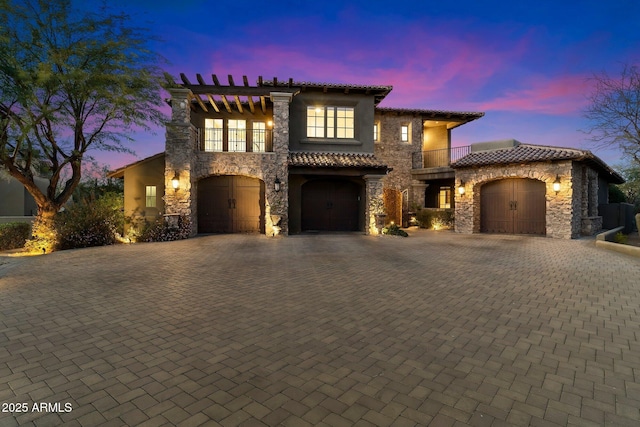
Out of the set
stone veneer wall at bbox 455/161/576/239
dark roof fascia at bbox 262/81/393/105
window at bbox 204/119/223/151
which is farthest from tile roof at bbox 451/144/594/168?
window at bbox 204/119/223/151

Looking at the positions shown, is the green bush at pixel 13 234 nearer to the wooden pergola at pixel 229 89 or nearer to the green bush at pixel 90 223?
the green bush at pixel 90 223

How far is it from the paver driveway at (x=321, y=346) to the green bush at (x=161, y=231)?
5688 mm

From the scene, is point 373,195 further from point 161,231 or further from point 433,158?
point 161,231

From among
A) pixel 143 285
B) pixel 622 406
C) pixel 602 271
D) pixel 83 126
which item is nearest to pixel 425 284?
pixel 622 406

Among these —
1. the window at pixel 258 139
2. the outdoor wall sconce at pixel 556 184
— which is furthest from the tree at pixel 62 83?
the outdoor wall sconce at pixel 556 184

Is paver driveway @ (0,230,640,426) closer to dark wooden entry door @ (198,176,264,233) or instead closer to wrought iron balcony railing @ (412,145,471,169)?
dark wooden entry door @ (198,176,264,233)

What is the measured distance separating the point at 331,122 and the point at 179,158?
8.20m

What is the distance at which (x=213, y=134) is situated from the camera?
17484mm

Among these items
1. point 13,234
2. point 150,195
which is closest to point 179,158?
point 150,195

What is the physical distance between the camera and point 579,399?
2.97 m

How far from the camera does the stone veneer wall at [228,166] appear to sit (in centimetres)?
1475

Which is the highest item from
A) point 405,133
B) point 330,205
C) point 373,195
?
point 405,133

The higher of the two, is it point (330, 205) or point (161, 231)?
point (330, 205)

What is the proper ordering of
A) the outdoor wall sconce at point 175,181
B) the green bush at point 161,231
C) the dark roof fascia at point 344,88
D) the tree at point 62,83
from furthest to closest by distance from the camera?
1. the dark roof fascia at point 344,88
2. the outdoor wall sconce at point 175,181
3. the green bush at point 161,231
4. the tree at point 62,83
